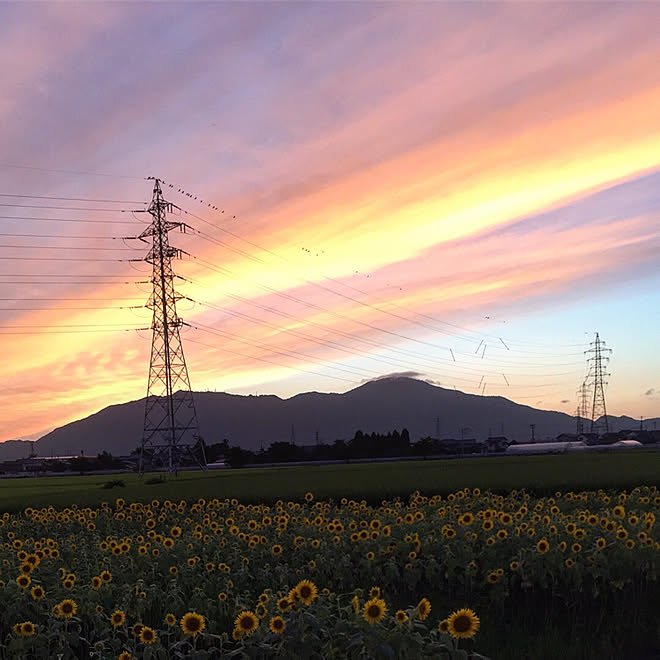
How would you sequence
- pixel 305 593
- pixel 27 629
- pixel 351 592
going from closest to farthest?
pixel 305 593 < pixel 27 629 < pixel 351 592

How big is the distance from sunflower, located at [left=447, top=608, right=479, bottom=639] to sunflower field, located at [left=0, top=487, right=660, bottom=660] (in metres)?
0.01

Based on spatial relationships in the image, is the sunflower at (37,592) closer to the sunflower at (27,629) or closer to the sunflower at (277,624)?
the sunflower at (27,629)

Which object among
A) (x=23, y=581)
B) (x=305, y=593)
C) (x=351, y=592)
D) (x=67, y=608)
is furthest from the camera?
(x=23, y=581)

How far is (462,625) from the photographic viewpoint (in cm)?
702

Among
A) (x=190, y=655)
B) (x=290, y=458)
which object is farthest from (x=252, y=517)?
→ (x=290, y=458)

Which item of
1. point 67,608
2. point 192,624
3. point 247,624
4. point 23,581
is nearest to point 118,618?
point 67,608

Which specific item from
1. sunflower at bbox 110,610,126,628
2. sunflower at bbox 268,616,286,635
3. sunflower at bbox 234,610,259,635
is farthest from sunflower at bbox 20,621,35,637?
sunflower at bbox 268,616,286,635

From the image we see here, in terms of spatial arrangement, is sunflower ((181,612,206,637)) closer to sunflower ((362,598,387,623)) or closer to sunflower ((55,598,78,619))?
sunflower ((362,598,387,623))

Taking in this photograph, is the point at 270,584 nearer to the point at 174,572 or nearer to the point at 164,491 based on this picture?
the point at 174,572

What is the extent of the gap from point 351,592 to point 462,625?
3.26m

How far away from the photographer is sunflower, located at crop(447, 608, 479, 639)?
22.9 ft

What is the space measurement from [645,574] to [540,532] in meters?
1.82

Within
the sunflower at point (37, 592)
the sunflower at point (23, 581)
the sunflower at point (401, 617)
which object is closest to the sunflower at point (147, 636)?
the sunflower at point (401, 617)

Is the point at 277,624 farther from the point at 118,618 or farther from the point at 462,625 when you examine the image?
the point at 118,618
